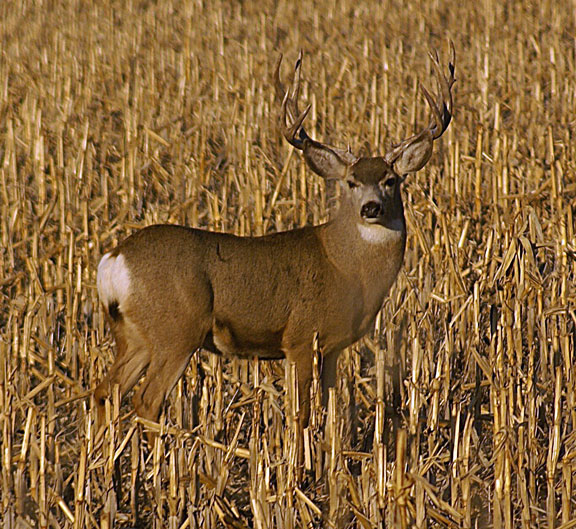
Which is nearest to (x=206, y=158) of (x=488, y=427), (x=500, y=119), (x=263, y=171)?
(x=263, y=171)

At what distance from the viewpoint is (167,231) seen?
4.76m

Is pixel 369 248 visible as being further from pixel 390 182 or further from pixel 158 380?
pixel 158 380

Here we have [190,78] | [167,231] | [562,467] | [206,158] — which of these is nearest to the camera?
[562,467]

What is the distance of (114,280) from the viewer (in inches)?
185

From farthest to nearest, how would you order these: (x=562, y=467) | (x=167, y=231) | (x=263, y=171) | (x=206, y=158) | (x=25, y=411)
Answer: (x=206, y=158) → (x=263, y=171) → (x=25, y=411) → (x=167, y=231) → (x=562, y=467)

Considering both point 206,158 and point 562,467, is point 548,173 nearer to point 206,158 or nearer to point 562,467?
point 206,158

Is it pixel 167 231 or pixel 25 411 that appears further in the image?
pixel 25 411

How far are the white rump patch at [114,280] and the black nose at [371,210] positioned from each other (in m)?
1.03

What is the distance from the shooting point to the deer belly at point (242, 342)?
4.83 metres

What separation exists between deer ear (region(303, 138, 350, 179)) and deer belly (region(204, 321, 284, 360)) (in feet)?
2.63

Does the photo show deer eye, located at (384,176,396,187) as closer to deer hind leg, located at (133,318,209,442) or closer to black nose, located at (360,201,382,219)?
black nose, located at (360,201,382,219)

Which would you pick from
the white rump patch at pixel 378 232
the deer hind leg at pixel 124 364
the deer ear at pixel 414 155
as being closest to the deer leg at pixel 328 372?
the white rump patch at pixel 378 232

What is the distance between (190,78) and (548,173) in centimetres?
405

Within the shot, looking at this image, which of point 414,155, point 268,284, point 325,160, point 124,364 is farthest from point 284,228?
point 124,364
